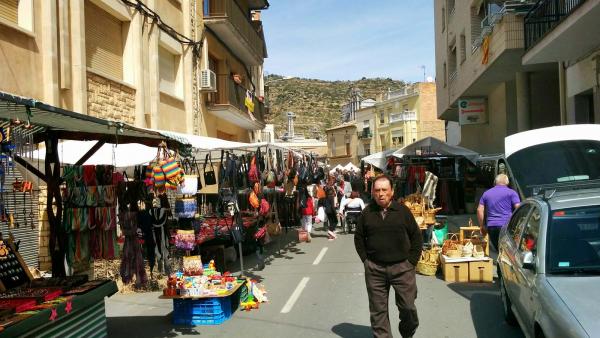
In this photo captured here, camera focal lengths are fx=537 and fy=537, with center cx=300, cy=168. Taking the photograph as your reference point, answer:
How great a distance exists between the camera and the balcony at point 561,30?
10.5 metres

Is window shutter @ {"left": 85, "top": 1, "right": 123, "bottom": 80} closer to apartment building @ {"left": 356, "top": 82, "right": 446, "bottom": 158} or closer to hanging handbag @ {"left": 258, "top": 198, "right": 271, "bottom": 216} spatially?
hanging handbag @ {"left": 258, "top": 198, "right": 271, "bottom": 216}

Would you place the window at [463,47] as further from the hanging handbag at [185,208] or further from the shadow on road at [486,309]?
the hanging handbag at [185,208]

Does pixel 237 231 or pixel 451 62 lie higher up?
pixel 451 62

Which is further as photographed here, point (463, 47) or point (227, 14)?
point (463, 47)

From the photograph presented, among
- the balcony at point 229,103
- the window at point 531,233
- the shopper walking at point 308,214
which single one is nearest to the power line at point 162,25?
the balcony at point 229,103

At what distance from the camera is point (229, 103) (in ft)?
70.5

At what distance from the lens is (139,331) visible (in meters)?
7.01

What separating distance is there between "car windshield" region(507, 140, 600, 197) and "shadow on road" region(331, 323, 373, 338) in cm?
568

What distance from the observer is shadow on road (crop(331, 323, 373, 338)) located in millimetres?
6441

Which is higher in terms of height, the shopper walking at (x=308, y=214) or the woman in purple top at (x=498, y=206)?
the woman in purple top at (x=498, y=206)

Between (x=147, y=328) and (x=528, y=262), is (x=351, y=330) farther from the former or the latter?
(x=147, y=328)

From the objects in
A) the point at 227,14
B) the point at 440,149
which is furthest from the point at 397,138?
the point at 227,14

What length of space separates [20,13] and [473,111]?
1814 cm

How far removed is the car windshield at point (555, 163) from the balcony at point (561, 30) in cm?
241
